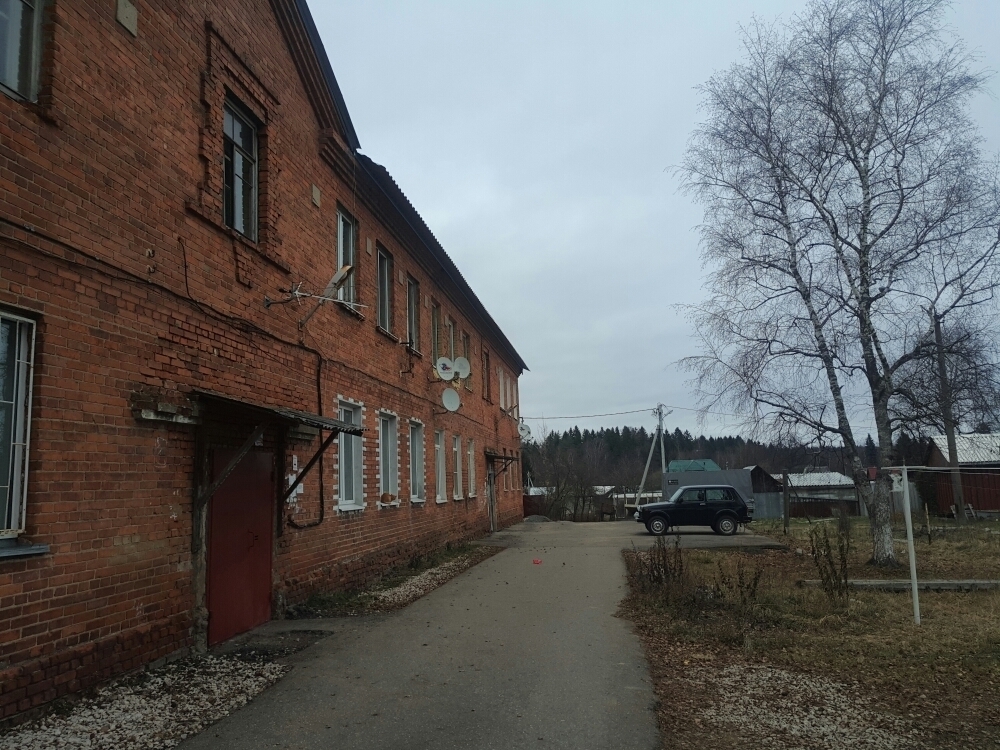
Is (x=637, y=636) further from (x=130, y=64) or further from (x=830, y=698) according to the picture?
(x=130, y=64)

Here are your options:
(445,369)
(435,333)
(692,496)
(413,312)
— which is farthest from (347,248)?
(692,496)

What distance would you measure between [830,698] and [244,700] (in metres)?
4.43

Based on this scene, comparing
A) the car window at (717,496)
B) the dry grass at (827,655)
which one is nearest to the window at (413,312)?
the dry grass at (827,655)

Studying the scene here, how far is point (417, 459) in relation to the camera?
51.2 feet

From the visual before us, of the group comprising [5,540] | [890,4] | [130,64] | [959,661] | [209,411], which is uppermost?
[890,4]

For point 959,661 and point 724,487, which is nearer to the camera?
point 959,661

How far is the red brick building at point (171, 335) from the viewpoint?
204 inches

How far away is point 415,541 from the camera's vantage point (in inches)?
569

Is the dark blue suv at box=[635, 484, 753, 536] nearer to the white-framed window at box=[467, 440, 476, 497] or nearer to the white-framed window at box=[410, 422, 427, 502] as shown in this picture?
the white-framed window at box=[467, 440, 476, 497]

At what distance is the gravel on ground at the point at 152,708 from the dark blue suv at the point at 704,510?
18.0 meters

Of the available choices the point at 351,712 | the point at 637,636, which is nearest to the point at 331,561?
the point at 637,636

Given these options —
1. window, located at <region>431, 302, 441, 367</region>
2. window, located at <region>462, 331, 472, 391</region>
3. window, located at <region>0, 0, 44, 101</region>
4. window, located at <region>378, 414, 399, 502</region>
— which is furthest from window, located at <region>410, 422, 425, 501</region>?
window, located at <region>0, 0, 44, 101</region>

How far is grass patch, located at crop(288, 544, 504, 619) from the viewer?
30.7ft

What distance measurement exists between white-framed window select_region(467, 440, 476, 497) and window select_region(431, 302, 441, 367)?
4.26m
